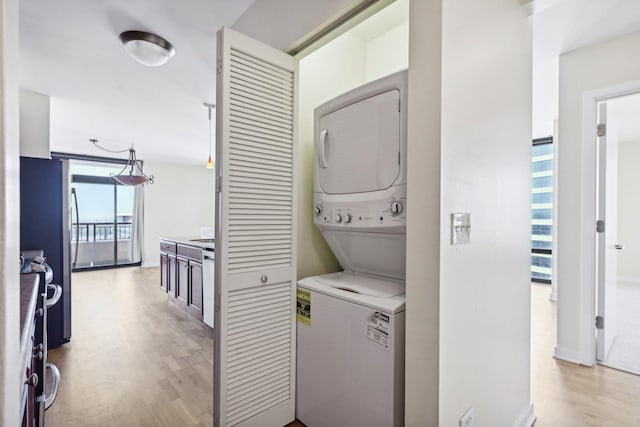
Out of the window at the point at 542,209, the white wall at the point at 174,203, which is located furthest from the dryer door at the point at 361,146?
the white wall at the point at 174,203

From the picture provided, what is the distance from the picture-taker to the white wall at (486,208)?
3.69ft

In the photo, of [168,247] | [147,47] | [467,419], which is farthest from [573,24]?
[168,247]

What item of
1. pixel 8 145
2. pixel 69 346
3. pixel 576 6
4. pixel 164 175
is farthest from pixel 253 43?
pixel 164 175

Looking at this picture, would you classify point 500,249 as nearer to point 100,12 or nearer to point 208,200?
point 100,12

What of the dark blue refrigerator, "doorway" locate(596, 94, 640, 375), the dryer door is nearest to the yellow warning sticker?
the dryer door

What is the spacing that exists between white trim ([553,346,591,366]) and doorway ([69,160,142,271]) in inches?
276

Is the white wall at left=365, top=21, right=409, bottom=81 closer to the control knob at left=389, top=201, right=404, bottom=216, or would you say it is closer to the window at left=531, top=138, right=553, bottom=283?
the control knob at left=389, top=201, right=404, bottom=216

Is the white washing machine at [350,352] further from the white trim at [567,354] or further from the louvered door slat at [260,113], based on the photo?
the white trim at [567,354]

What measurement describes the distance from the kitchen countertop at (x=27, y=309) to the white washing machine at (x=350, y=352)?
1.08 meters

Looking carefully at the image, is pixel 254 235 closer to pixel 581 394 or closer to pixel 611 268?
pixel 581 394

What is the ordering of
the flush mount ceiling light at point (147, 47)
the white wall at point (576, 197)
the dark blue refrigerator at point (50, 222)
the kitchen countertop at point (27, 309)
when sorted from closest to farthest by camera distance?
1. the kitchen countertop at point (27, 309)
2. the flush mount ceiling light at point (147, 47)
3. the white wall at point (576, 197)
4. the dark blue refrigerator at point (50, 222)

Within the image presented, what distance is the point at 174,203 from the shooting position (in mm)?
6887

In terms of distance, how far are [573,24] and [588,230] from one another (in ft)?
4.91

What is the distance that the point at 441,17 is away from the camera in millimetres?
1071
